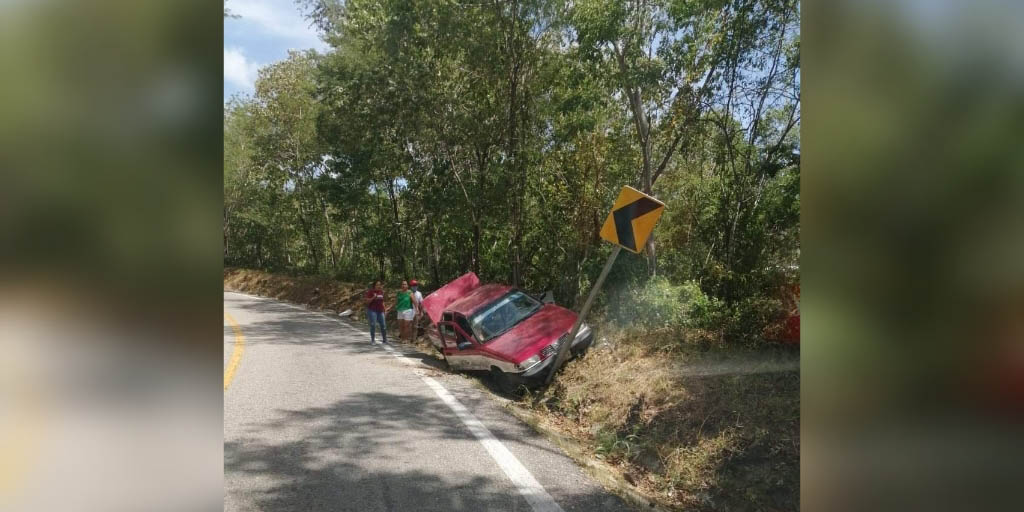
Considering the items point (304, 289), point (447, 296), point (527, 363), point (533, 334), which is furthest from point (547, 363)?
point (304, 289)

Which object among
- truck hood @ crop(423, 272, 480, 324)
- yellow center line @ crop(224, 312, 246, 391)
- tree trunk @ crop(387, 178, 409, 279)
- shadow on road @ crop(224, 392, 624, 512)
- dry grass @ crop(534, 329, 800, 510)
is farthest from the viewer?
tree trunk @ crop(387, 178, 409, 279)

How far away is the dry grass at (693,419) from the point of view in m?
5.44

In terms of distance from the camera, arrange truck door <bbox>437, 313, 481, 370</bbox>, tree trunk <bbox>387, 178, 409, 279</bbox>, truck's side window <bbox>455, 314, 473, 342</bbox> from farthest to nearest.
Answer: tree trunk <bbox>387, 178, 409, 279</bbox>
truck's side window <bbox>455, 314, 473, 342</bbox>
truck door <bbox>437, 313, 481, 370</bbox>

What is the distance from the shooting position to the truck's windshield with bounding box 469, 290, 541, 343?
11.2m

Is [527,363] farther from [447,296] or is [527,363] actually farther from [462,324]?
[447,296]

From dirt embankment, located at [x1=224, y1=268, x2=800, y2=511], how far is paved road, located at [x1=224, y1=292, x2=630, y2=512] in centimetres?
103

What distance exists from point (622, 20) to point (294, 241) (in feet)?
132

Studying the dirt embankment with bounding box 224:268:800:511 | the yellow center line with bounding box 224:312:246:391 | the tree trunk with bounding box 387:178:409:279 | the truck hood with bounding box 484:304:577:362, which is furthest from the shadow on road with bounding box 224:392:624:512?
the tree trunk with bounding box 387:178:409:279

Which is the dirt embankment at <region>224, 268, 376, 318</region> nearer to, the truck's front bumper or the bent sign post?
the truck's front bumper

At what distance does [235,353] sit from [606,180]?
9939 mm

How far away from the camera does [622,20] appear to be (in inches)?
444

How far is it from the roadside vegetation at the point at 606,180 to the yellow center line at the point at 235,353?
4345 mm

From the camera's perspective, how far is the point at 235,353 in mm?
12852
